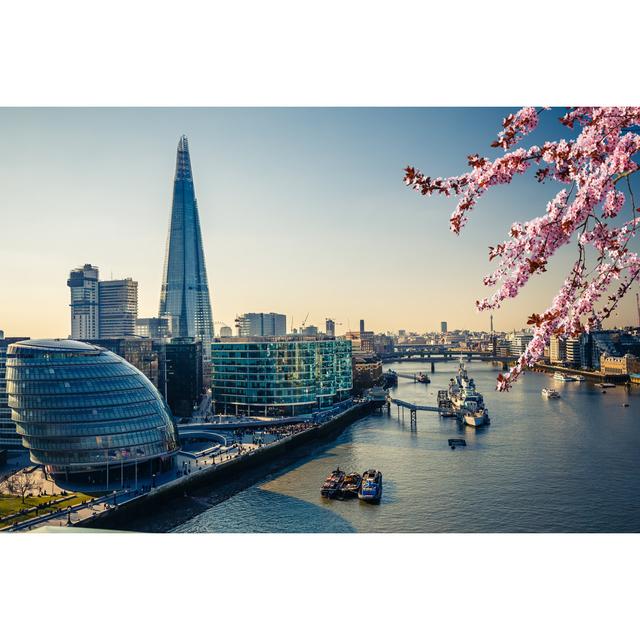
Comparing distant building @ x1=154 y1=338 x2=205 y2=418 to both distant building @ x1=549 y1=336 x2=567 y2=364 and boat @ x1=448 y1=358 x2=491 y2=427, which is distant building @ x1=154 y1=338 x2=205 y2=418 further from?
distant building @ x1=549 y1=336 x2=567 y2=364

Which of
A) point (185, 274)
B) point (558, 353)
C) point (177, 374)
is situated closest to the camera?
point (177, 374)

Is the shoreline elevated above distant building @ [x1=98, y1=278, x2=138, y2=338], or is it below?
below

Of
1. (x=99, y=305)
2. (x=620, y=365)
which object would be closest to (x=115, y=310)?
(x=99, y=305)

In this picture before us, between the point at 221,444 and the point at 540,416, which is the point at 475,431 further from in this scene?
the point at 221,444

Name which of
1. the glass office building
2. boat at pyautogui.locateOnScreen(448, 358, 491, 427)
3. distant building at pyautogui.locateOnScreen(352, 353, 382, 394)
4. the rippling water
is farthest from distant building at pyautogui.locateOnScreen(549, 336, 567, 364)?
the glass office building

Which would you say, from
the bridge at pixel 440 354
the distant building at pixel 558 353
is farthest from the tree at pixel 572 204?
A: the distant building at pixel 558 353

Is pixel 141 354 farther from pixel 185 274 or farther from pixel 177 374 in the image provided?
pixel 185 274
